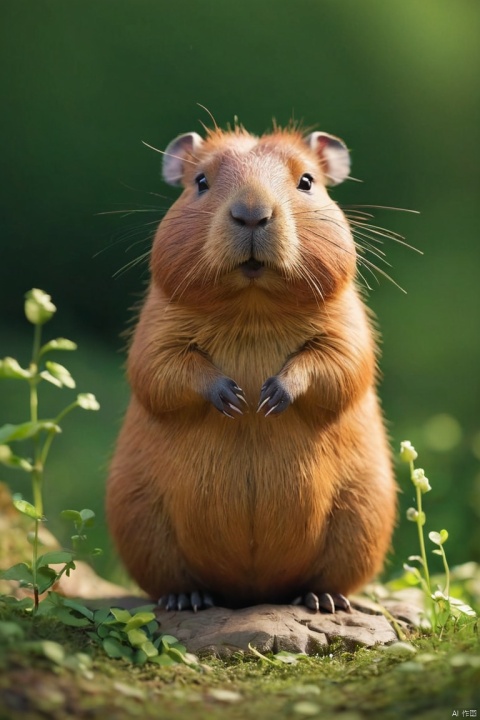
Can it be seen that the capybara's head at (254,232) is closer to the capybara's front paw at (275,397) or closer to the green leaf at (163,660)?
the capybara's front paw at (275,397)

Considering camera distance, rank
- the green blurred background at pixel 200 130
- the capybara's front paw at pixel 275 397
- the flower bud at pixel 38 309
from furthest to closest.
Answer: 1. the green blurred background at pixel 200 130
2. the capybara's front paw at pixel 275 397
3. the flower bud at pixel 38 309

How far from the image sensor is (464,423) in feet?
34.4

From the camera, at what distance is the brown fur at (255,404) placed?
4.96 metres

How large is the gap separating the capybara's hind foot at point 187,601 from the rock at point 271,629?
0.19 ft

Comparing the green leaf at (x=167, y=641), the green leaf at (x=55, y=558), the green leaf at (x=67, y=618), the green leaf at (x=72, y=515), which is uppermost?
the green leaf at (x=72, y=515)

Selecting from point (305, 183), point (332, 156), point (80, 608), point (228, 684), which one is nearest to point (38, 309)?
point (80, 608)

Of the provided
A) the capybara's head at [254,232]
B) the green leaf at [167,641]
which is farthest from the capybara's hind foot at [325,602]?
the capybara's head at [254,232]

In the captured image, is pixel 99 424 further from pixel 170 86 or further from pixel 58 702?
pixel 58 702

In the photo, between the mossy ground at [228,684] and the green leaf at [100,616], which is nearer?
the mossy ground at [228,684]

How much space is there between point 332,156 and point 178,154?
3.07 ft

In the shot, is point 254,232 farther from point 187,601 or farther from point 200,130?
point 200,130

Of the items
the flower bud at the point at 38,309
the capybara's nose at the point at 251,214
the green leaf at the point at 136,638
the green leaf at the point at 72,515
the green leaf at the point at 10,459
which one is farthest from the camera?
the capybara's nose at the point at 251,214

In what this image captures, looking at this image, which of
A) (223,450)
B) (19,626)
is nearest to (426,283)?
(223,450)

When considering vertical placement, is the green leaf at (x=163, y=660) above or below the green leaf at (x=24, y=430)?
below
